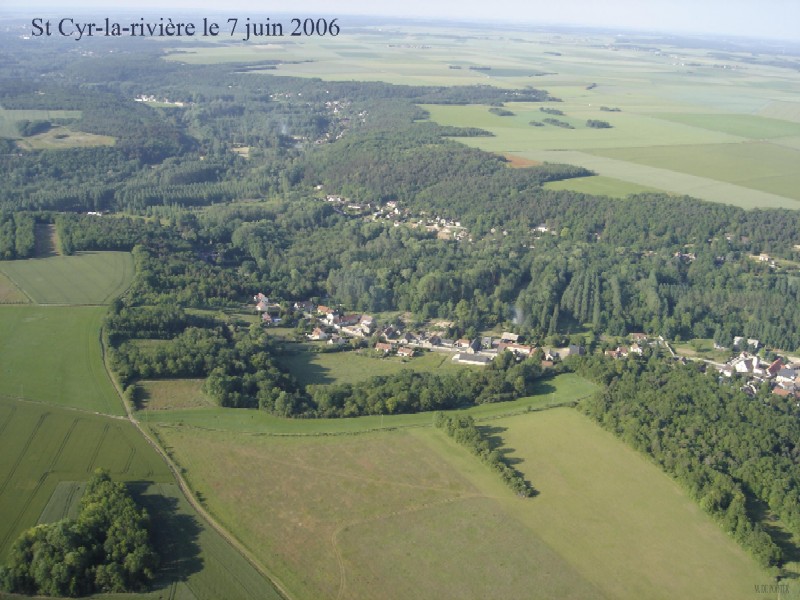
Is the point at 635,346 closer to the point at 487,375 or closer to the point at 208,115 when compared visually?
the point at 487,375

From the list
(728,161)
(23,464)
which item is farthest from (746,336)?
(728,161)

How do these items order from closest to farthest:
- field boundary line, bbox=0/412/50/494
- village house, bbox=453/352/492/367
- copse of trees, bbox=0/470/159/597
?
copse of trees, bbox=0/470/159/597
field boundary line, bbox=0/412/50/494
village house, bbox=453/352/492/367

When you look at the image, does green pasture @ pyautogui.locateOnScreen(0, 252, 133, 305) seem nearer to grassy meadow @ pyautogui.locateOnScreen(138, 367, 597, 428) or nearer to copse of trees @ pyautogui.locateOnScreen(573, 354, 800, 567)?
grassy meadow @ pyautogui.locateOnScreen(138, 367, 597, 428)

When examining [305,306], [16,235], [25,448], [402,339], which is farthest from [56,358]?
[16,235]

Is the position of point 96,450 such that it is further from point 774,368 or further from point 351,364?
point 774,368

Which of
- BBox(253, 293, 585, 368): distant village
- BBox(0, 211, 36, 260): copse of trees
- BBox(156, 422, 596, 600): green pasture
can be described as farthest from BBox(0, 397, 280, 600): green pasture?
BBox(0, 211, 36, 260): copse of trees

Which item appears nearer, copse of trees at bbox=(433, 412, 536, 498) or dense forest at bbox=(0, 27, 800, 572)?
copse of trees at bbox=(433, 412, 536, 498)

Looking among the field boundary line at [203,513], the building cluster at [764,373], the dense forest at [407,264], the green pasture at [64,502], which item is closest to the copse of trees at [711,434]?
the dense forest at [407,264]
